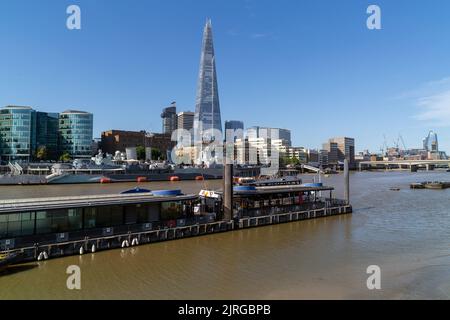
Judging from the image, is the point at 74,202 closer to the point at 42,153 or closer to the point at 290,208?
the point at 290,208

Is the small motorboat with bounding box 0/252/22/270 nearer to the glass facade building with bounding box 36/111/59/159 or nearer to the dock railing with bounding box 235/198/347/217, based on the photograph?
the dock railing with bounding box 235/198/347/217

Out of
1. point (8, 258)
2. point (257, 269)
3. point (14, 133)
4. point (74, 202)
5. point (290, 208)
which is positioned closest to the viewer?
point (8, 258)

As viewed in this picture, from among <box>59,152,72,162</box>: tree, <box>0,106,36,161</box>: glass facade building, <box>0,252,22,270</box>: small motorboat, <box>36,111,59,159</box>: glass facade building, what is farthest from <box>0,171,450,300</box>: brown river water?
<box>36,111,59,159</box>: glass facade building

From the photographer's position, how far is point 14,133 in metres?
149

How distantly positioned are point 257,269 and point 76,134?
524 feet

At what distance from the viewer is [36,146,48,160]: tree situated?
14800cm

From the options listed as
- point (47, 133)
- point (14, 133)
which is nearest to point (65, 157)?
point (47, 133)

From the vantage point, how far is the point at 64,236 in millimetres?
23797

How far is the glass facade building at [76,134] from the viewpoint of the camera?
163875 mm

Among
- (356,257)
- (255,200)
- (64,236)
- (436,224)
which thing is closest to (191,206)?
(255,200)

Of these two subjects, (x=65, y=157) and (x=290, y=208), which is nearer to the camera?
(x=290, y=208)

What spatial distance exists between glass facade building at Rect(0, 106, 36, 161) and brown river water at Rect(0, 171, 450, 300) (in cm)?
14724

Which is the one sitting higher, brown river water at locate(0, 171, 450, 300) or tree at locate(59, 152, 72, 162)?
tree at locate(59, 152, 72, 162)
